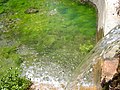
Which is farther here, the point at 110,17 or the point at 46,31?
the point at 46,31

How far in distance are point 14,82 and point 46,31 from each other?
261 cm

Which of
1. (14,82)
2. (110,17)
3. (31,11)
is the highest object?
(110,17)

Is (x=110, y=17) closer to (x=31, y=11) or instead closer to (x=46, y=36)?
(x=46, y=36)

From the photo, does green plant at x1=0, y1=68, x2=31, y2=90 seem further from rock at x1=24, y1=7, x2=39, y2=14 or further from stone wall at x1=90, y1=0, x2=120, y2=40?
rock at x1=24, y1=7, x2=39, y2=14

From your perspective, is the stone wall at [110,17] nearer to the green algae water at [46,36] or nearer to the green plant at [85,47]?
the green plant at [85,47]

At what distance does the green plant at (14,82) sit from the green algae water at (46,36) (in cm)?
34

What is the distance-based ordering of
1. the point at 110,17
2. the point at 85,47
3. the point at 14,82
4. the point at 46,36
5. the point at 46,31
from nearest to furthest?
the point at 110,17
the point at 14,82
the point at 85,47
the point at 46,36
the point at 46,31

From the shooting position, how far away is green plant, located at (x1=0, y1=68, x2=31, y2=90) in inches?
217

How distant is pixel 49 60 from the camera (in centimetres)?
654

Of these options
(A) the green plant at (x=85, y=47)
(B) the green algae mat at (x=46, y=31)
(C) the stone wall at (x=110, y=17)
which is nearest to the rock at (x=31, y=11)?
(B) the green algae mat at (x=46, y=31)

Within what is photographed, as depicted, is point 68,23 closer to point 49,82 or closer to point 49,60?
point 49,60

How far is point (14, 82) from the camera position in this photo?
556cm

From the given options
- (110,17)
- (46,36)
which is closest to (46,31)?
(46,36)

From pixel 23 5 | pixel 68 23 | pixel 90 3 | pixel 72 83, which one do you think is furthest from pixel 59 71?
pixel 23 5
